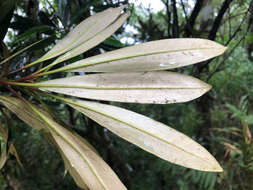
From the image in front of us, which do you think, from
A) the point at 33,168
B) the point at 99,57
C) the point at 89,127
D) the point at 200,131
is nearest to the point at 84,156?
the point at 99,57

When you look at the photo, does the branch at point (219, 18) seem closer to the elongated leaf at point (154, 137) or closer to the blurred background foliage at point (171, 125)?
the blurred background foliage at point (171, 125)

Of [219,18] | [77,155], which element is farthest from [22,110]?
[219,18]

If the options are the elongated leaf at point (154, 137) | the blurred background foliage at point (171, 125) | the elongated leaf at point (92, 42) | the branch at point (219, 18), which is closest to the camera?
the elongated leaf at point (154, 137)

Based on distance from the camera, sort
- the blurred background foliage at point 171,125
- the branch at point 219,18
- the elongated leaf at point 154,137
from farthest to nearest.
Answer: the blurred background foliage at point 171,125, the branch at point 219,18, the elongated leaf at point 154,137

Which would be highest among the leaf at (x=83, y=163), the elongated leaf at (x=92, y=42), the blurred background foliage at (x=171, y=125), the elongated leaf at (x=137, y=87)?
the elongated leaf at (x=92, y=42)

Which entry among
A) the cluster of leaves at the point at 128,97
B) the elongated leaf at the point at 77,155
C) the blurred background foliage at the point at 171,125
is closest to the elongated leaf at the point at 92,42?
the cluster of leaves at the point at 128,97

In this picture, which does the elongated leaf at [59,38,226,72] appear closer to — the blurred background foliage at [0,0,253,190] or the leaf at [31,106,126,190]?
the leaf at [31,106,126,190]

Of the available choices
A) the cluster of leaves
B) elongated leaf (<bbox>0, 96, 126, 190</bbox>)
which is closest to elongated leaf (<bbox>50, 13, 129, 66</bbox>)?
the cluster of leaves
